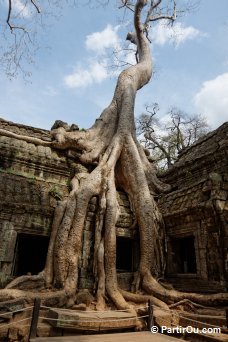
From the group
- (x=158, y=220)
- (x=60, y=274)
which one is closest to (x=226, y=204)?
(x=158, y=220)

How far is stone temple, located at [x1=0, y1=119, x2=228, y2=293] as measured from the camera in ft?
15.7

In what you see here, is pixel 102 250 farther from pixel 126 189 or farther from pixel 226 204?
pixel 226 204

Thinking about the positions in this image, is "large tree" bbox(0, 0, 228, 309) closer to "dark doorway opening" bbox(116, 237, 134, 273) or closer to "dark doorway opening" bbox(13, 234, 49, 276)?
"dark doorway opening" bbox(116, 237, 134, 273)

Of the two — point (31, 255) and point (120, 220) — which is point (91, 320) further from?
point (31, 255)

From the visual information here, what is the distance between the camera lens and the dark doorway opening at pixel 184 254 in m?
5.95

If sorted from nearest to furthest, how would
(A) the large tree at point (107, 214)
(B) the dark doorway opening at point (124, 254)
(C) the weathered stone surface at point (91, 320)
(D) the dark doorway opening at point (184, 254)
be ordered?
(C) the weathered stone surface at point (91, 320) < (A) the large tree at point (107, 214) < (D) the dark doorway opening at point (184, 254) < (B) the dark doorway opening at point (124, 254)

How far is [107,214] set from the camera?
530cm

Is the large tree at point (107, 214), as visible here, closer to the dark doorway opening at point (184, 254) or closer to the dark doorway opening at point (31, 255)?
the dark doorway opening at point (184, 254)

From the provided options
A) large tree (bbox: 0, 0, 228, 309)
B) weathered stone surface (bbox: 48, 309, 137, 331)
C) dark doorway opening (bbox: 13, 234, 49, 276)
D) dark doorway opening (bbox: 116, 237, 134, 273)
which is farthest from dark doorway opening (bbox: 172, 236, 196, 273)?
dark doorway opening (bbox: 13, 234, 49, 276)

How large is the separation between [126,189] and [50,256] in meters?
2.48

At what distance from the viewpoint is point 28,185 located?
17.4 ft

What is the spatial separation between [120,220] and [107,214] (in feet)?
2.04

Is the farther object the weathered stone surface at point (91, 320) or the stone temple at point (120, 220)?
the stone temple at point (120, 220)

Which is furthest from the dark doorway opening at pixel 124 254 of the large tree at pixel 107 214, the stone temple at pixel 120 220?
the large tree at pixel 107 214
